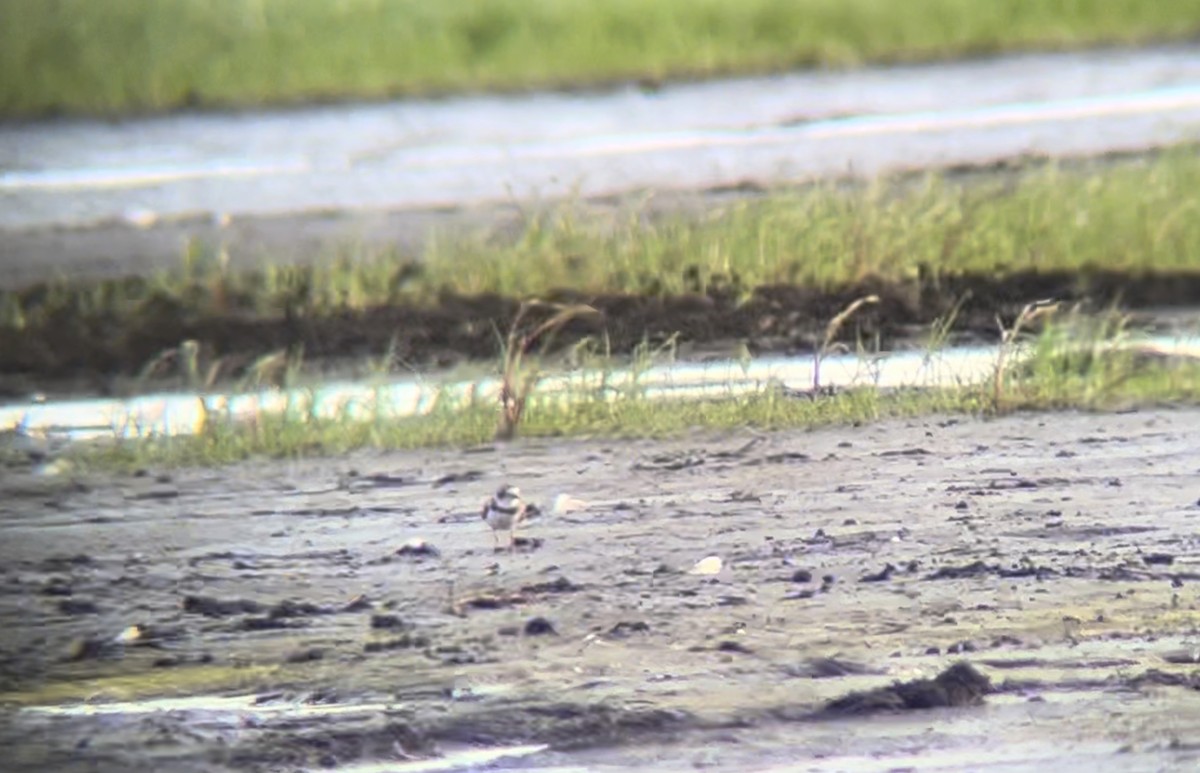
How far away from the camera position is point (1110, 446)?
88.7 inches

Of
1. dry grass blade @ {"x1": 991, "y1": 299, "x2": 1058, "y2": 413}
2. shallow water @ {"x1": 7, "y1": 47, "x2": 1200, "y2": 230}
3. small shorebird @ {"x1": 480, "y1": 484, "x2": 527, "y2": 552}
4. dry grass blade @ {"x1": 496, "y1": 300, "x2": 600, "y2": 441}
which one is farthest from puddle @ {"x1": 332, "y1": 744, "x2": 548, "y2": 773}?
shallow water @ {"x1": 7, "y1": 47, "x2": 1200, "y2": 230}

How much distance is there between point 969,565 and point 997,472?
0.70ft

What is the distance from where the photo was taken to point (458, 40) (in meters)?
2.90

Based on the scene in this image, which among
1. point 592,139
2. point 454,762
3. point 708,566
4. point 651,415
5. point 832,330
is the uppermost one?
point 592,139

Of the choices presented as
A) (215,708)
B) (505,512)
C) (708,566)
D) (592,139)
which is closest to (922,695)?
(708,566)

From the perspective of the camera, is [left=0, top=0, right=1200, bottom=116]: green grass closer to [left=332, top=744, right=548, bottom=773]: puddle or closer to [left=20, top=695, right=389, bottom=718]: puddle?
[left=20, top=695, right=389, bottom=718]: puddle

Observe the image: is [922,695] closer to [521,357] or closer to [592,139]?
[521,357]

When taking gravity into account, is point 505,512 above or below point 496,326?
below

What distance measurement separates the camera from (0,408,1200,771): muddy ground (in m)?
1.75

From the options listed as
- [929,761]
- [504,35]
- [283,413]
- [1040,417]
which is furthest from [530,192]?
[929,761]

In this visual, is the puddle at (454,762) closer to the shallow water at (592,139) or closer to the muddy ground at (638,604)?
the muddy ground at (638,604)

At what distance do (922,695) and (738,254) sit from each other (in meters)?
0.77

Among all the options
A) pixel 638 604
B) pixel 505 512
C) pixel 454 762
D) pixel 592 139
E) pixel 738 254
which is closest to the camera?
pixel 454 762

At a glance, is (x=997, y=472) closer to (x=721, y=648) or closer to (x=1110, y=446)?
(x=1110, y=446)
